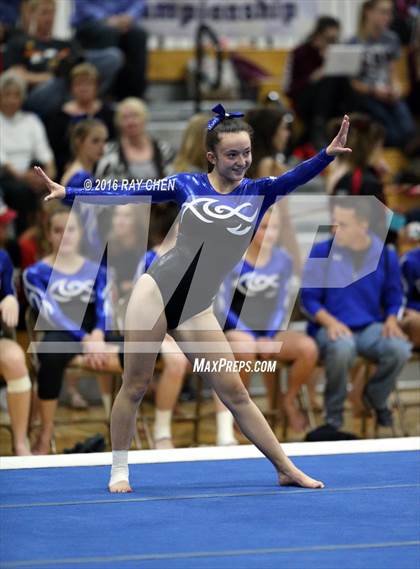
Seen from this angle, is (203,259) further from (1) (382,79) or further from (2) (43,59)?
(1) (382,79)

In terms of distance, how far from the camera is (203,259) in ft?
14.7

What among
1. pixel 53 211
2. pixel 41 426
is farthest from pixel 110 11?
pixel 41 426

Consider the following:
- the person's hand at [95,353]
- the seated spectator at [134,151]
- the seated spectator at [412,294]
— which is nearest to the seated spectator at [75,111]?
the seated spectator at [134,151]

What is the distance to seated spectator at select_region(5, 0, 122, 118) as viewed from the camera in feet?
27.0

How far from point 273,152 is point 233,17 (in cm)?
324

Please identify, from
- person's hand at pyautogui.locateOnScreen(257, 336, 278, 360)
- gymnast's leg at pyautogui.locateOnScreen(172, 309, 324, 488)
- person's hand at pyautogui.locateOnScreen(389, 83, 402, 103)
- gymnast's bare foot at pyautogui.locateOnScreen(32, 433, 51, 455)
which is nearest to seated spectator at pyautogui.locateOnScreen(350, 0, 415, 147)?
person's hand at pyautogui.locateOnScreen(389, 83, 402, 103)

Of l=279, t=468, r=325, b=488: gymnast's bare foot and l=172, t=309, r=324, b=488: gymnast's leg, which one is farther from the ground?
l=172, t=309, r=324, b=488: gymnast's leg

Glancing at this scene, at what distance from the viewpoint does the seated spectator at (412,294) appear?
22.4ft

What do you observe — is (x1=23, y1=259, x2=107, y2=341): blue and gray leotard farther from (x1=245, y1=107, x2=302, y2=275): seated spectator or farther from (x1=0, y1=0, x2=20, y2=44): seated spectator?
(x1=0, y1=0, x2=20, y2=44): seated spectator

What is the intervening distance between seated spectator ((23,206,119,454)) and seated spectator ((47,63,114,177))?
63.9 inches

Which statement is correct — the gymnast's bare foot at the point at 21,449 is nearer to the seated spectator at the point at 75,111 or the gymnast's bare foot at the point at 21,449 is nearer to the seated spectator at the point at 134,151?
the seated spectator at the point at 134,151

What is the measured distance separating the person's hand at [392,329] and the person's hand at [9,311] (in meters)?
1.97

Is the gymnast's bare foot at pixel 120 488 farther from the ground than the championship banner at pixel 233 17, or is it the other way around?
the championship banner at pixel 233 17

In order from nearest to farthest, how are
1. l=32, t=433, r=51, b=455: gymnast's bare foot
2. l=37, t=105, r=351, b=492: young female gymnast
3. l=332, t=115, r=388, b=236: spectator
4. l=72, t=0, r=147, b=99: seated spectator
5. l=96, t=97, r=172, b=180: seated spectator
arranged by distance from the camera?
l=37, t=105, r=351, b=492: young female gymnast < l=32, t=433, r=51, b=455: gymnast's bare foot < l=332, t=115, r=388, b=236: spectator < l=96, t=97, r=172, b=180: seated spectator < l=72, t=0, r=147, b=99: seated spectator
